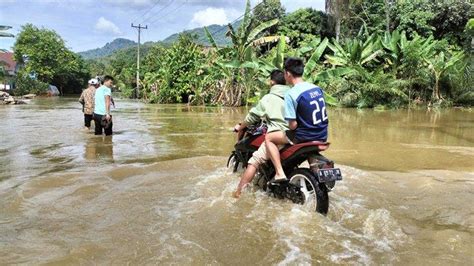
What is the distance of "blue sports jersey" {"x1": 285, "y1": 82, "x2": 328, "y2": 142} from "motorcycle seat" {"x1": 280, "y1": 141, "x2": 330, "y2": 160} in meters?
0.06

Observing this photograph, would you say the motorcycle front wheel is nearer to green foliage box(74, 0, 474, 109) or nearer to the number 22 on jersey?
the number 22 on jersey

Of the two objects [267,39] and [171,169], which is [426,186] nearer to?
[171,169]

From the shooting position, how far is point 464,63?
73.5 feet

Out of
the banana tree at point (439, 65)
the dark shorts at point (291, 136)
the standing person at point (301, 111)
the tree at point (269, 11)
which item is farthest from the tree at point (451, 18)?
the dark shorts at point (291, 136)

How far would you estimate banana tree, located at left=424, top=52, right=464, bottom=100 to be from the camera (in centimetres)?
2209

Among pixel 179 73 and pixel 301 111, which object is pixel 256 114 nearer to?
pixel 301 111

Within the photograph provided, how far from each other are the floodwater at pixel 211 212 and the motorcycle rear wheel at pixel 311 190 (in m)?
0.13

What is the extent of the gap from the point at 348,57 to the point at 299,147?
65.4 ft

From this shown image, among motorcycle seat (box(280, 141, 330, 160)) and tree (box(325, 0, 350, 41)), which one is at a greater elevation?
tree (box(325, 0, 350, 41))

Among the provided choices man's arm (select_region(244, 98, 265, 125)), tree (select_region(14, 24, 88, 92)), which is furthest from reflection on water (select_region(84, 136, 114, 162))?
tree (select_region(14, 24, 88, 92))

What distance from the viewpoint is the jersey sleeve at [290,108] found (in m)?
Result: 4.90

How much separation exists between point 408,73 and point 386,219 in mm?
20978

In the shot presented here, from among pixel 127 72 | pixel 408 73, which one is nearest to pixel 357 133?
pixel 408 73

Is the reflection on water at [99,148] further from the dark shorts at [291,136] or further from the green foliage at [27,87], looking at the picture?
the green foliage at [27,87]
